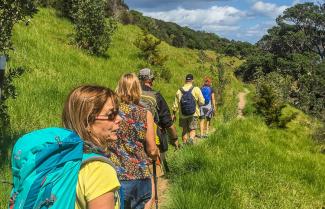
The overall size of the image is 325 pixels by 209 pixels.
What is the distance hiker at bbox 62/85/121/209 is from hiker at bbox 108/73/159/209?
5.46 ft

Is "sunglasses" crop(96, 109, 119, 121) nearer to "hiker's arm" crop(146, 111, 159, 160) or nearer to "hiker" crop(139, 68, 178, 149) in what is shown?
"hiker's arm" crop(146, 111, 159, 160)

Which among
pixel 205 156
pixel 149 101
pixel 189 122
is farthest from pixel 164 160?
pixel 189 122

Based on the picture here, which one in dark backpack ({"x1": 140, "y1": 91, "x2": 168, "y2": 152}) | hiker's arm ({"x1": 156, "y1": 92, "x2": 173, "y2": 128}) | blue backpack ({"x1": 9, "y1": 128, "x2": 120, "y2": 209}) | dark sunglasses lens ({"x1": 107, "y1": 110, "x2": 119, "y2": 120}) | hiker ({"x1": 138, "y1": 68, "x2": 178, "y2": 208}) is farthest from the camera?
hiker's arm ({"x1": 156, "y1": 92, "x2": 173, "y2": 128})

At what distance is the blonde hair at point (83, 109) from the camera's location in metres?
2.14

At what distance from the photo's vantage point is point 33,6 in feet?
20.0

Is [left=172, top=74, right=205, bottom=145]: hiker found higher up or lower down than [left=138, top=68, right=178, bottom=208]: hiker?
lower down

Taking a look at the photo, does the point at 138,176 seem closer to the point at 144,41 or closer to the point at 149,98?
the point at 149,98

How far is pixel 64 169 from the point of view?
6.22 feet

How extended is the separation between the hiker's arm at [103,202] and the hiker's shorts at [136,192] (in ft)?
6.28

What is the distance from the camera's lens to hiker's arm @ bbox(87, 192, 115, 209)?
76.5 inches

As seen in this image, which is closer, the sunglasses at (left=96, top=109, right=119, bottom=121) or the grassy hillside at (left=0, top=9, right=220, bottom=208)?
the sunglasses at (left=96, top=109, right=119, bottom=121)

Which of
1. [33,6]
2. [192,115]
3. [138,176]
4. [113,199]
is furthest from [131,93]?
[192,115]

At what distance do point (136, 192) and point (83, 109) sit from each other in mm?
2005

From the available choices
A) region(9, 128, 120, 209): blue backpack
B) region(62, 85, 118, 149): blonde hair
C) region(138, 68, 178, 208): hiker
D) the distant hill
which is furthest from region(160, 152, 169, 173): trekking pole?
the distant hill
